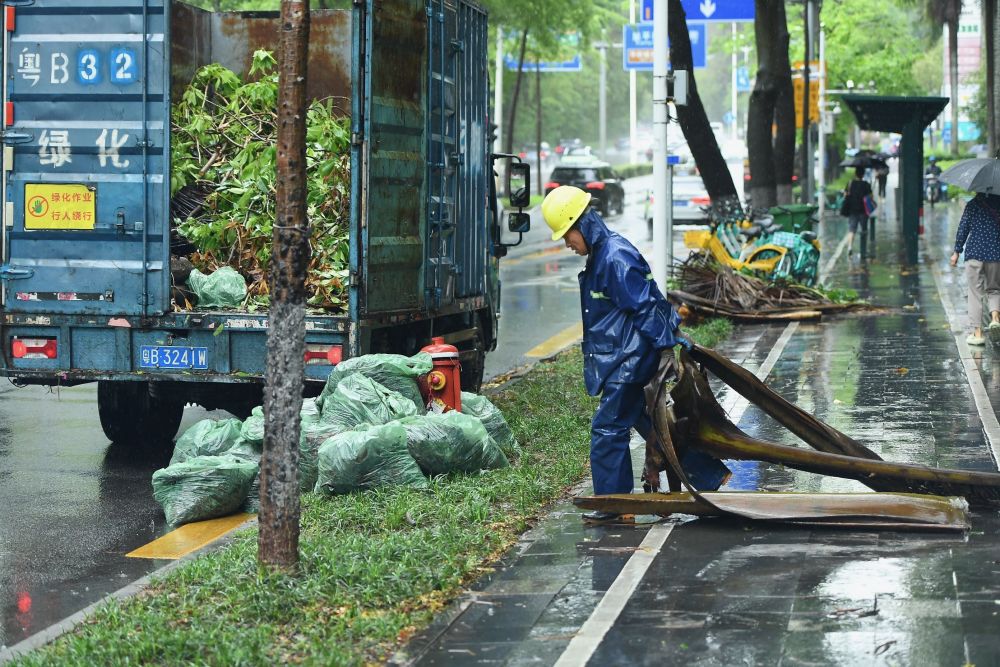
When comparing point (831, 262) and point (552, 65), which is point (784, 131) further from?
point (552, 65)

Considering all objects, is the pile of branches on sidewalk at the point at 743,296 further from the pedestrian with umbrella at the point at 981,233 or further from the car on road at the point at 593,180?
the car on road at the point at 593,180

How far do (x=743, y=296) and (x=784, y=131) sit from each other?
7.35m

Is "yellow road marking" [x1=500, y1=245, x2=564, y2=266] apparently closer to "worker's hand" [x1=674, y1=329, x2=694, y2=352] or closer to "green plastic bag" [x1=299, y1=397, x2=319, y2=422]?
"green plastic bag" [x1=299, y1=397, x2=319, y2=422]

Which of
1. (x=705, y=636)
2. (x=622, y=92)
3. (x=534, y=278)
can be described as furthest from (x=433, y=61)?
(x=622, y=92)

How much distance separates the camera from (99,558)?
23.3 ft

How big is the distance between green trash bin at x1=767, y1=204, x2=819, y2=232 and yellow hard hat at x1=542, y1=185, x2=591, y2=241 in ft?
47.5

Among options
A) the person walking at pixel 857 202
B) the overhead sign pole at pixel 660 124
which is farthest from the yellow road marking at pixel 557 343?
Result: the person walking at pixel 857 202

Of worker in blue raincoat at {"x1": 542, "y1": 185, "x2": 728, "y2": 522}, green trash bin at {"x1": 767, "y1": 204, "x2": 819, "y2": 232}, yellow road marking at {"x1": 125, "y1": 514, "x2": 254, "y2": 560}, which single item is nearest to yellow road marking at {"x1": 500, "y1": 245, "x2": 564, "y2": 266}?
green trash bin at {"x1": 767, "y1": 204, "x2": 819, "y2": 232}

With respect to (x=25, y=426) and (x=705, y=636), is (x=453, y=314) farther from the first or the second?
(x=705, y=636)

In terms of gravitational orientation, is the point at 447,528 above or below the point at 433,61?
below

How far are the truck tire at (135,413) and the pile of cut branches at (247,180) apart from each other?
0.98 m

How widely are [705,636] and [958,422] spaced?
5149mm

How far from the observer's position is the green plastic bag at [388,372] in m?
8.62

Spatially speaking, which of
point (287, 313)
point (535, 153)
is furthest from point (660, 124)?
point (535, 153)
